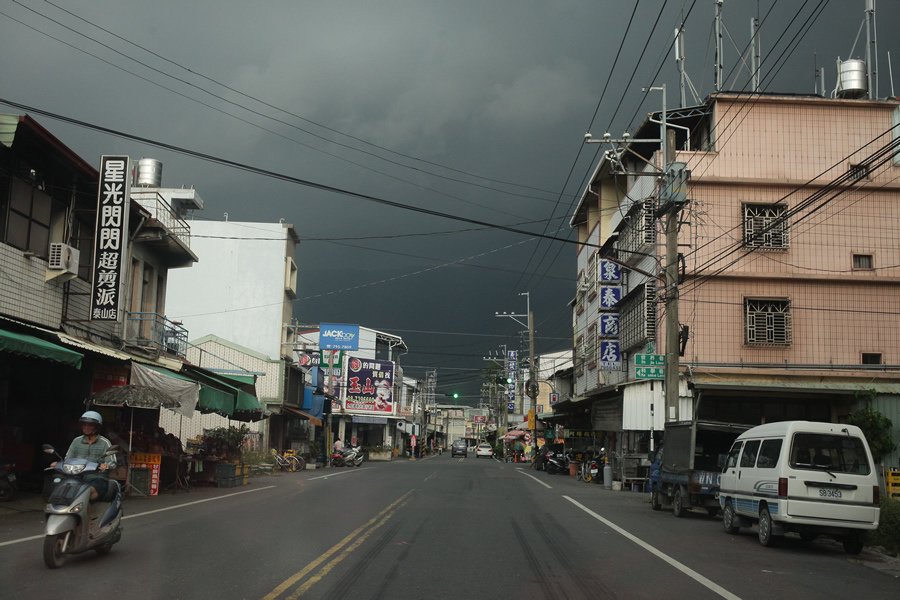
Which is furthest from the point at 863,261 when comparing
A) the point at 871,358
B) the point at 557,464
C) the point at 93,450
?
the point at 93,450

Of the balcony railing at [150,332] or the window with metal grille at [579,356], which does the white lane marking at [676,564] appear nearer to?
the balcony railing at [150,332]

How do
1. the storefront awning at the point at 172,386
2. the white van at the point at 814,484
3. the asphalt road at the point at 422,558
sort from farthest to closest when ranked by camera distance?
the storefront awning at the point at 172,386 → the white van at the point at 814,484 → the asphalt road at the point at 422,558

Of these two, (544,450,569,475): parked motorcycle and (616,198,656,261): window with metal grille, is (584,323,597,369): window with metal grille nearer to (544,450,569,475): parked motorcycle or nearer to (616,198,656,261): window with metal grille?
(544,450,569,475): parked motorcycle

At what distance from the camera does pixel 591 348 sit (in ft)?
148

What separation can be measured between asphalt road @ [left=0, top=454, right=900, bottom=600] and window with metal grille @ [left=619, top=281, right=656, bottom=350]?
12.5 m

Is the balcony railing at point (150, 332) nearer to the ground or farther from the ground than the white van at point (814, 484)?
farther from the ground

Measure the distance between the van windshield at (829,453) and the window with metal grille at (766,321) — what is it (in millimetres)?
16158

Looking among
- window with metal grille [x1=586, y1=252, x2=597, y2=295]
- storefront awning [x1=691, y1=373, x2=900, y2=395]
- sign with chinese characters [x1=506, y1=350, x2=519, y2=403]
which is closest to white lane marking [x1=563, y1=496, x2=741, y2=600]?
storefront awning [x1=691, y1=373, x2=900, y2=395]

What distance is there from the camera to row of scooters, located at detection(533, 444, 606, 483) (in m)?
35.8

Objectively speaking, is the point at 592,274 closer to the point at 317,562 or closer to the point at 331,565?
the point at 317,562

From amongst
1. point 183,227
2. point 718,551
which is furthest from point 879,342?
point 183,227

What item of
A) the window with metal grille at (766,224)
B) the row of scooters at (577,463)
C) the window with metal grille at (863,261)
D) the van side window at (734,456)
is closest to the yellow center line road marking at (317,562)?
the van side window at (734,456)

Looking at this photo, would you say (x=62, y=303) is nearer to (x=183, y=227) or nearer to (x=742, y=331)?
(x=183, y=227)

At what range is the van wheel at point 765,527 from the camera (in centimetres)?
1373
